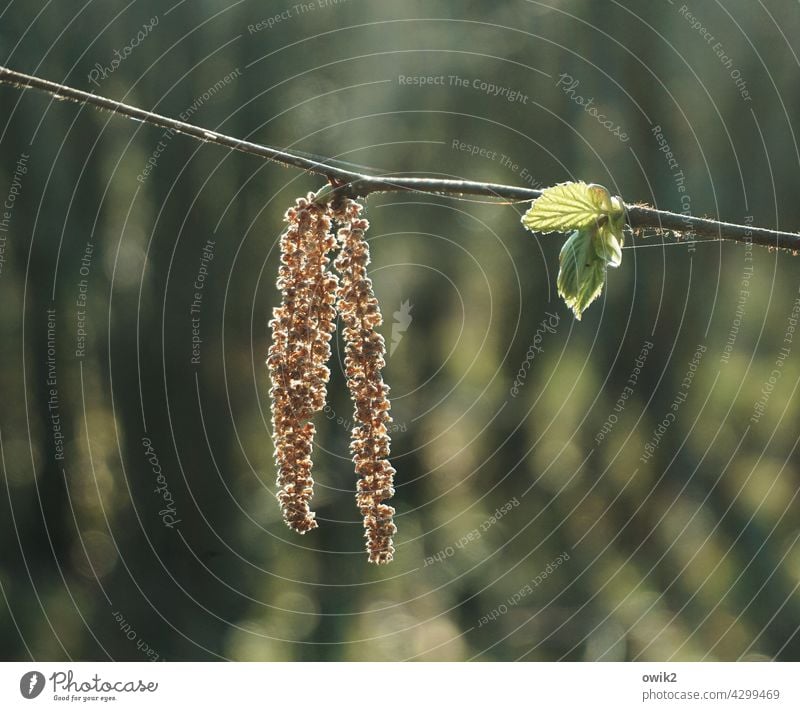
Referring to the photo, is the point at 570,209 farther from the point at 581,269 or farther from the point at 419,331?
the point at 419,331

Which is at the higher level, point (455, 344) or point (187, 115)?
point (187, 115)

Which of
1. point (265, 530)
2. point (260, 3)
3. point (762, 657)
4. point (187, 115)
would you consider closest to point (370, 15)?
point (260, 3)

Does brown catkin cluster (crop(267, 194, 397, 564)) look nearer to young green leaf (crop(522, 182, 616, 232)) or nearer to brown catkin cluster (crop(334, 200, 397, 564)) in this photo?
brown catkin cluster (crop(334, 200, 397, 564))

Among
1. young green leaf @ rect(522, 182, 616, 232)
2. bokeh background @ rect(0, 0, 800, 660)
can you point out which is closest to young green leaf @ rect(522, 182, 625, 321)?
young green leaf @ rect(522, 182, 616, 232)

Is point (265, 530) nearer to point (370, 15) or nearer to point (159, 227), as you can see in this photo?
point (159, 227)

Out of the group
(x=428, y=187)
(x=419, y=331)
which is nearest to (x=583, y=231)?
(x=428, y=187)
